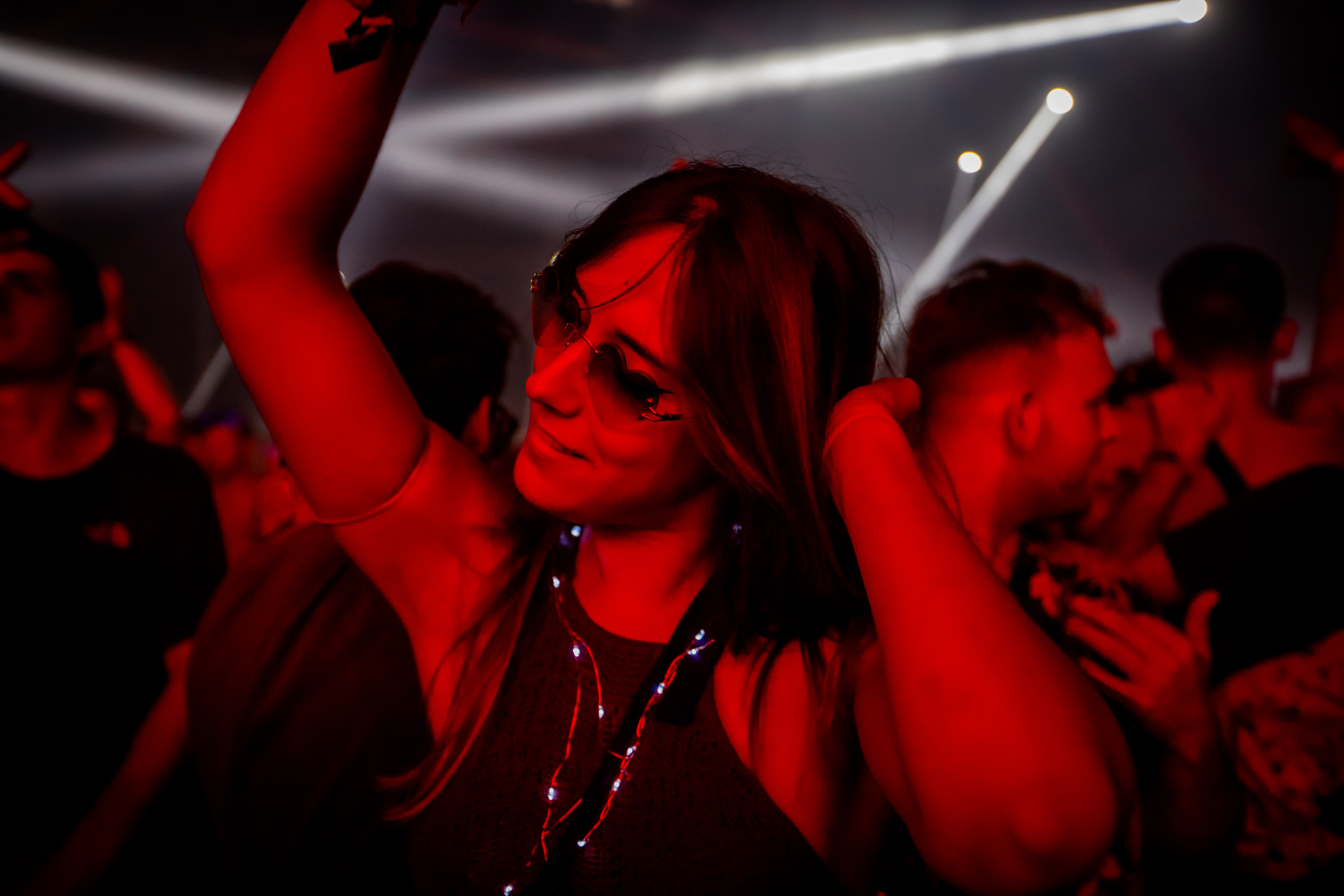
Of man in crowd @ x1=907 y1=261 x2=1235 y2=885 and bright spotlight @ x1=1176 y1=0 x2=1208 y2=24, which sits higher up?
bright spotlight @ x1=1176 y1=0 x2=1208 y2=24

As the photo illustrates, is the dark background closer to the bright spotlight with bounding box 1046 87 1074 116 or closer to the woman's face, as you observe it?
the bright spotlight with bounding box 1046 87 1074 116

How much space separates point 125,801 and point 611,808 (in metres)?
1.46

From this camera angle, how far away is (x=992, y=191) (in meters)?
8.13

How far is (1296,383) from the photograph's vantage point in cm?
275

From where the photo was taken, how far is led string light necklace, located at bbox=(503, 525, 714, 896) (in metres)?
1.01

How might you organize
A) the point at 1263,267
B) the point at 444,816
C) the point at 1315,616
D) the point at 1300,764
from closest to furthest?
the point at 444,816 < the point at 1300,764 < the point at 1315,616 < the point at 1263,267

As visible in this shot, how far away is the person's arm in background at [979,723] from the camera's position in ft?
2.30

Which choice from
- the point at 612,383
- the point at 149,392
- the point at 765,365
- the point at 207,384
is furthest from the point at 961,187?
the point at 207,384

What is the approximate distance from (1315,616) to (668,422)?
209 cm

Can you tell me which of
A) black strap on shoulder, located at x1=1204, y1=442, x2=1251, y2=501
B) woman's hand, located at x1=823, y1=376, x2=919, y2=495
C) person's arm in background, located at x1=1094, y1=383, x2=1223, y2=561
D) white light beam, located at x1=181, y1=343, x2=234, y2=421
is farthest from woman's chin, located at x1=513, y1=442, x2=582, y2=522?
white light beam, located at x1=181, y1=343, x2=234, y2=421

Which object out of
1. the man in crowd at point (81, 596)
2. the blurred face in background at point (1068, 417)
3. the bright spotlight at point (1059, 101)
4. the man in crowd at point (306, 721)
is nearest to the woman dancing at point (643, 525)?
the man in crowd at point (306, 721)

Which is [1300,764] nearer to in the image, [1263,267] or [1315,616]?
[1315,616]

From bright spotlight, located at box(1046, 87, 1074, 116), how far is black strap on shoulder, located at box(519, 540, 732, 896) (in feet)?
27.3

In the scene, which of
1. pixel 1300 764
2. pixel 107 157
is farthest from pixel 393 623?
pixel 107 157
